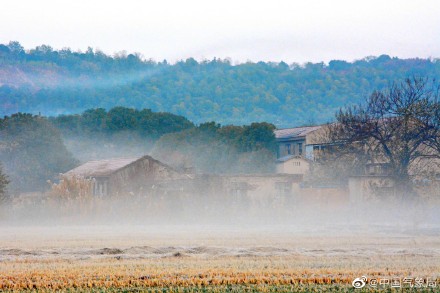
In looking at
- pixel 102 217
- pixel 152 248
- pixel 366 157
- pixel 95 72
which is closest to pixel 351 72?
pixel 95 72

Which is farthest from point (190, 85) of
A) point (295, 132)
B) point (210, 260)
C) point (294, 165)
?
point (210, 260)

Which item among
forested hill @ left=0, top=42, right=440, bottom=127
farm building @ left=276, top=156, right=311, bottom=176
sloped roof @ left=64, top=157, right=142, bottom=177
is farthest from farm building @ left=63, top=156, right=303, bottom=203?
forested hill @ left=0, top=42, right=440, bottom=127

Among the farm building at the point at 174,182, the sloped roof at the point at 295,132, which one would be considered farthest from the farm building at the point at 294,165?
the sloped roof at the point at 295,132

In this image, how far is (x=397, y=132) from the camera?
51406mm

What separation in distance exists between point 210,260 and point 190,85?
14343 centimetres

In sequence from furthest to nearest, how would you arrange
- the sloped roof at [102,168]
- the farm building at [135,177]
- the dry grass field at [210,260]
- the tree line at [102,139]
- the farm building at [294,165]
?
the farm building at [294,165]
the tree line at [102,139]
the sloped roof at [102,168]
the farm building at [135,177]
the dry grass field at [210,260]

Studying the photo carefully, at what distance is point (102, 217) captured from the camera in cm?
4641

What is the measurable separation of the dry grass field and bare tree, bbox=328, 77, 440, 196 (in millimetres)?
11888

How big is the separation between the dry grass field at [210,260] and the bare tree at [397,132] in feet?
39.0

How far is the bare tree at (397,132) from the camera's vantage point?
50.4 meters

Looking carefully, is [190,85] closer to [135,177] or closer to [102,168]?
[102,168]

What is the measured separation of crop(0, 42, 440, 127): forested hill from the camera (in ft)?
486

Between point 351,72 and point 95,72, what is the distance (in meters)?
55.1

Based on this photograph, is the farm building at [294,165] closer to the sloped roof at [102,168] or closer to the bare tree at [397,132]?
the bare tree at [397,132]
